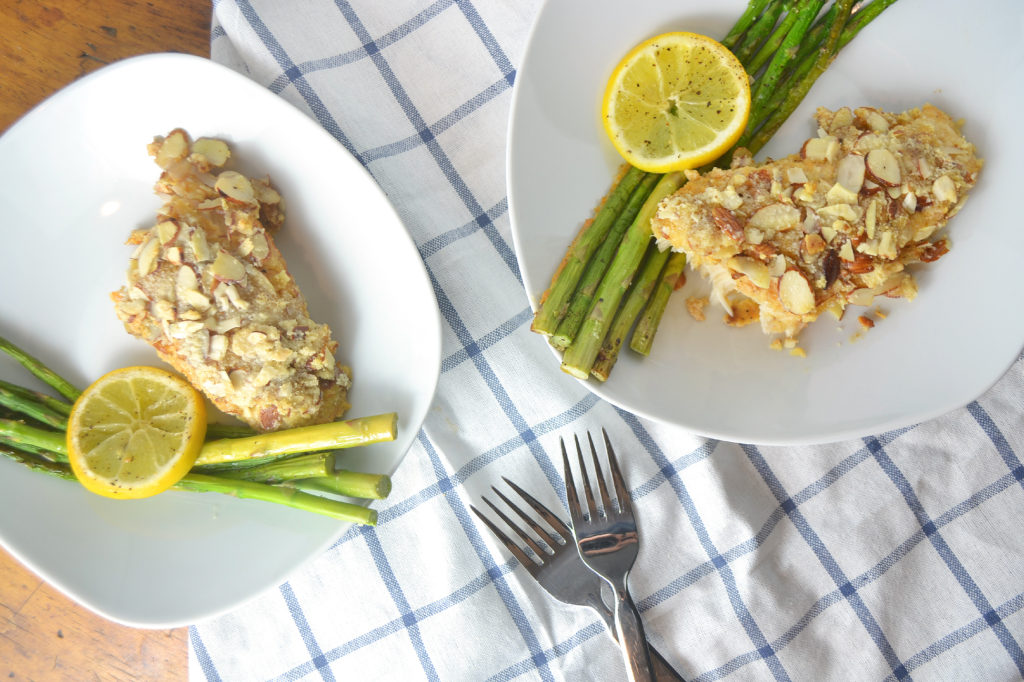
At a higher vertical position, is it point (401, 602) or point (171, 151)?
point (171, 151)

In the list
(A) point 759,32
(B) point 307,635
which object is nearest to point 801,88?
(A) point 759,32

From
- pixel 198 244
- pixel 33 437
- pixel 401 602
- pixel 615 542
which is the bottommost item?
pixel 615 542

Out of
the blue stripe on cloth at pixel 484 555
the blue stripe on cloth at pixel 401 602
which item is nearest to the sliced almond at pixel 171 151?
the blue stripe on cloth at pixel 484 555

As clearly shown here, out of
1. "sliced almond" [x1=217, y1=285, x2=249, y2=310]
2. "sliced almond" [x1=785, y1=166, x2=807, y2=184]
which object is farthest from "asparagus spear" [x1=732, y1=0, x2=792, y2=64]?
"sliced almond" [x1=217, y1=285, x2=249, y2=310]

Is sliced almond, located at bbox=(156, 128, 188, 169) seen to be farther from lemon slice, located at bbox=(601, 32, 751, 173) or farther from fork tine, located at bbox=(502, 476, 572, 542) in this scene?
fork tine, located at bbox=(502, 476, 572, 542)

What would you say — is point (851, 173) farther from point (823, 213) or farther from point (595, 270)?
point (595, 270)

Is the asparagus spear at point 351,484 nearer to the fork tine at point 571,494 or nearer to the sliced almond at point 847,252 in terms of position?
the fork tine at point 571,494
